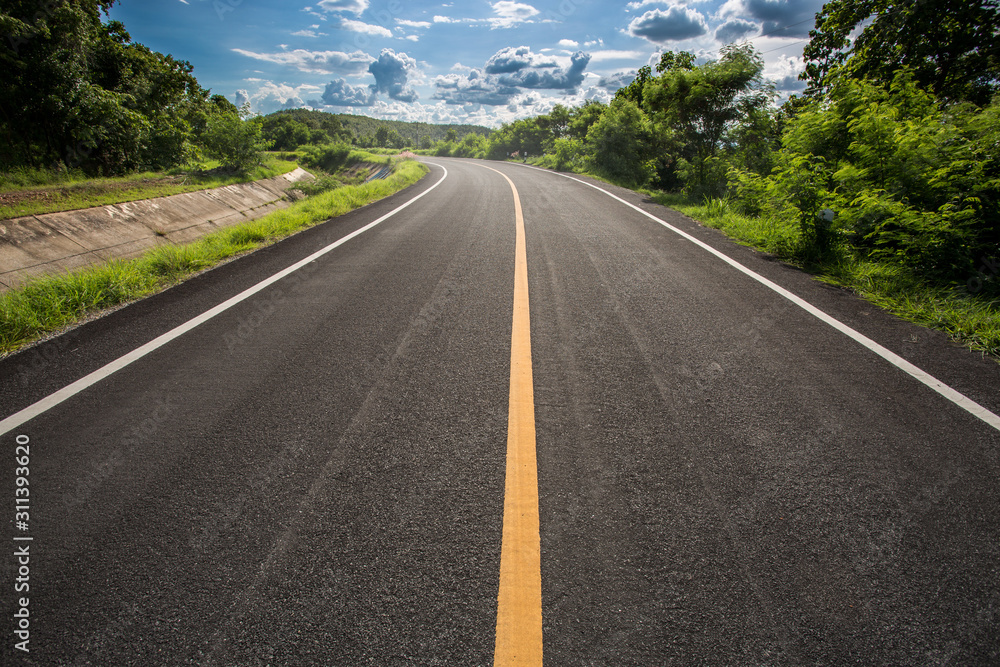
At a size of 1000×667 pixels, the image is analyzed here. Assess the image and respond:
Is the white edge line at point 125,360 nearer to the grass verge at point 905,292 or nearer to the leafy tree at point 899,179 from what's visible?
the grass verge at point 905,292

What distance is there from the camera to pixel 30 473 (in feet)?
7.75

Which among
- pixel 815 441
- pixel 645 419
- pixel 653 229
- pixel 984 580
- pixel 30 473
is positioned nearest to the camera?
pixel 984 580

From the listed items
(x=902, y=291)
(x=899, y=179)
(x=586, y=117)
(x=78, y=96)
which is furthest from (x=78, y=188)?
(x=586, y=117)

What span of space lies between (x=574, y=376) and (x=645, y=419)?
64 cm

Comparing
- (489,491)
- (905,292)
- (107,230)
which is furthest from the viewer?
(107,230)

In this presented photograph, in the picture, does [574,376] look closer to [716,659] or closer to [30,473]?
[716,659]

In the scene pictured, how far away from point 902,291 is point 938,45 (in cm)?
1578

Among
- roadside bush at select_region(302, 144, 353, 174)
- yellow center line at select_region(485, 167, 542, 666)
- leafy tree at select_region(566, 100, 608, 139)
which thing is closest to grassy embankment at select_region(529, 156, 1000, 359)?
yellow center line at select_region(485, 167, 542, 666)

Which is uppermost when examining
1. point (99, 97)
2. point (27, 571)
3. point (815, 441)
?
point (99, 97)

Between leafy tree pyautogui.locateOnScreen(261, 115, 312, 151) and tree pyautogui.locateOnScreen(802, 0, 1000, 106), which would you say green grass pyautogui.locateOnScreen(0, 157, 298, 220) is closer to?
tree pyautogui.locateOnScreen(802, 0, 1000, 106)

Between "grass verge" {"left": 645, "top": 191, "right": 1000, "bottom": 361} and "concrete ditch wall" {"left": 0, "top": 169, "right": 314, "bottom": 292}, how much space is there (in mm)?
10224

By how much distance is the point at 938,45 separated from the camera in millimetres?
13820

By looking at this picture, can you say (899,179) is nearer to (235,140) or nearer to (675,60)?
(235,140)

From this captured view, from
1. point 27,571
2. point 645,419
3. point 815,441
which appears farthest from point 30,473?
point 815,441
